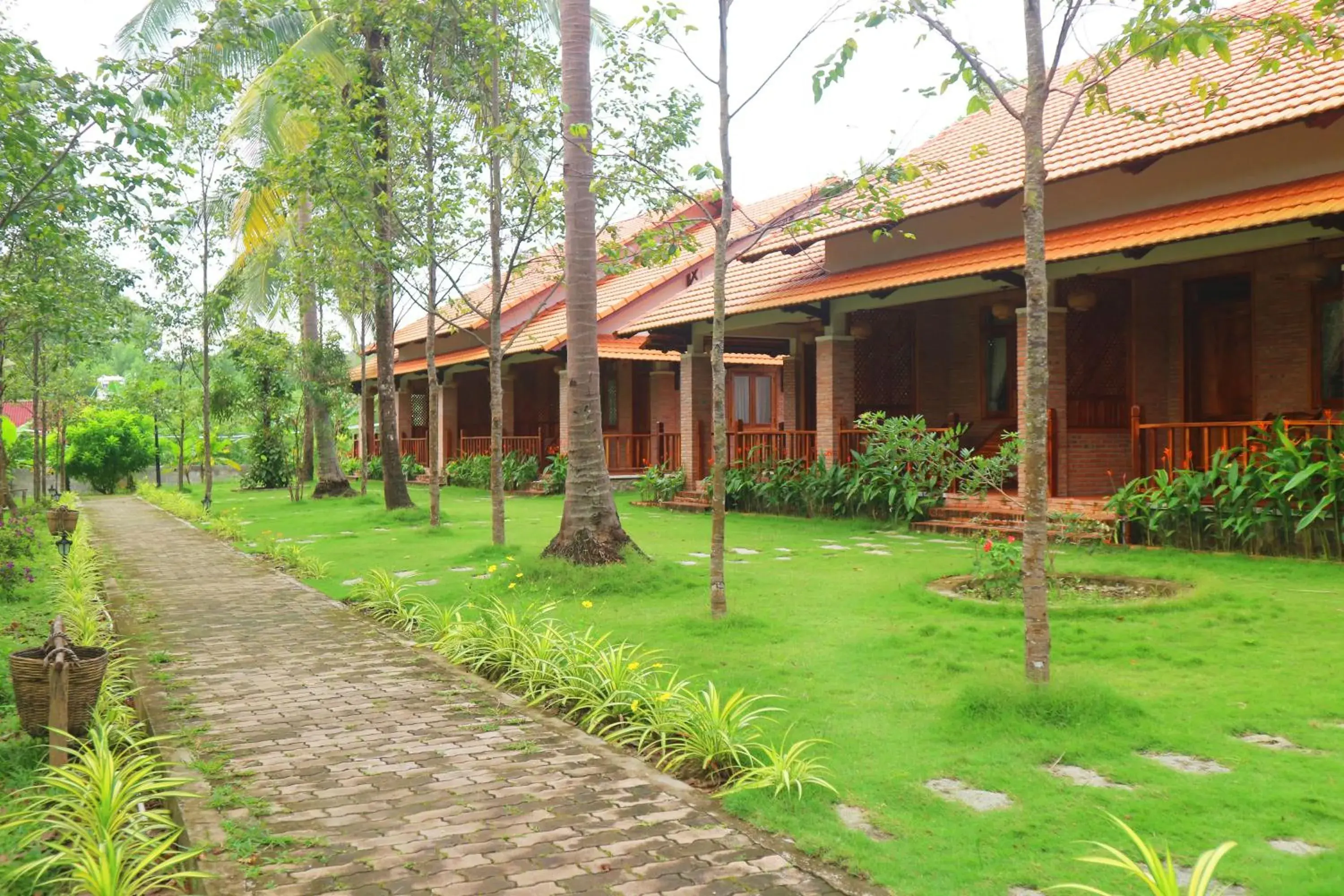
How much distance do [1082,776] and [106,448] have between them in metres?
34.2

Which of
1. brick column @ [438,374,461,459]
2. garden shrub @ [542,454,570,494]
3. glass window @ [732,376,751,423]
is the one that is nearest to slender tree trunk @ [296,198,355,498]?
brick column @ [438,374,461,459]

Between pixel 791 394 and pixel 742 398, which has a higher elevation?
pixel 742 398

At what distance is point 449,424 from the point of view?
28.2 metres

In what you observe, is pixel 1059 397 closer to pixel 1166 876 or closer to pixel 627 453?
pixel 1166 876

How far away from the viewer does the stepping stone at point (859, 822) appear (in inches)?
151

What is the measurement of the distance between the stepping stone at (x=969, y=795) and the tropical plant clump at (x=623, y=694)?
1.49ft

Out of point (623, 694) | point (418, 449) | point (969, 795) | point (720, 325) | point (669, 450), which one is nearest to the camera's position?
point (969, 795)

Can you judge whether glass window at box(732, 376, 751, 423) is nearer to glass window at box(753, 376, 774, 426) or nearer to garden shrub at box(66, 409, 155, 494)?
glass window at box(753, 376, 774, 426)

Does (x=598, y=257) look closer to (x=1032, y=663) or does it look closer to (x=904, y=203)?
(x=1032, y=663)

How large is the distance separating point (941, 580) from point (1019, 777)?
16.3 ft

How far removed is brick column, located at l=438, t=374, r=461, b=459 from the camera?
1101 inches

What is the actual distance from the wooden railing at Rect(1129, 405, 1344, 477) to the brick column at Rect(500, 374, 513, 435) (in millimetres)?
17599

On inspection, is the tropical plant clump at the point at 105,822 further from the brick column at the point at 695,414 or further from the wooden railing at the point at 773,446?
the brick column at the point at 695,414

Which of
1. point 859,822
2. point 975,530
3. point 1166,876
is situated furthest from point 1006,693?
point 975,530
